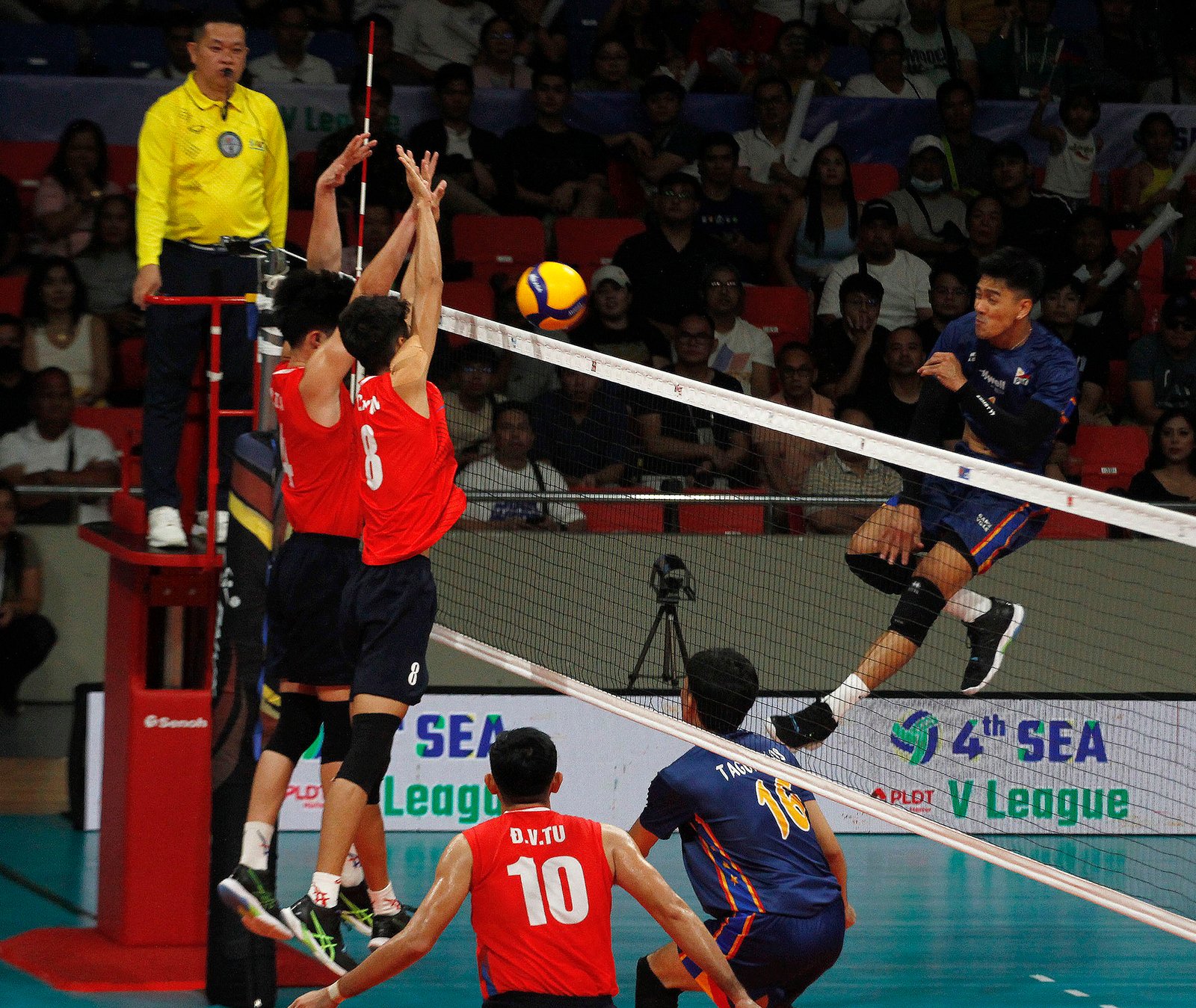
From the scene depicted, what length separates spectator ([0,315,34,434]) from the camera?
10227 millimetres

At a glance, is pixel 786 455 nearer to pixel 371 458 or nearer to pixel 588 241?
pixel 588 241

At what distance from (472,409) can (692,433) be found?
58.8 inches

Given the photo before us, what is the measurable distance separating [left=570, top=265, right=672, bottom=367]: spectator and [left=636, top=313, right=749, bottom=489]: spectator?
10.9 inches

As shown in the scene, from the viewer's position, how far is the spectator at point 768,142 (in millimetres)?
12438

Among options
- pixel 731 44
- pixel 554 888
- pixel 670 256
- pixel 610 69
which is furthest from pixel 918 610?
pixel 731 44

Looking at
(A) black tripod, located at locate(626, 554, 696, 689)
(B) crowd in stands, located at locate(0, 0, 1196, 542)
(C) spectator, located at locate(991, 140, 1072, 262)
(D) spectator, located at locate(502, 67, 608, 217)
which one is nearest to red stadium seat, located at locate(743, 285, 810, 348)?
(B) crowd in stands, located at locate(0, 0, 1196, 542)

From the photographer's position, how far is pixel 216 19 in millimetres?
7059

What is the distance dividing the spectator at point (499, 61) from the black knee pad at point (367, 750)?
25.9ft

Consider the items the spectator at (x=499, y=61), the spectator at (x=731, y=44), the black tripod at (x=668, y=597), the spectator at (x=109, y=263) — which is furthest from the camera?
the spectator at (x=731, y=44)

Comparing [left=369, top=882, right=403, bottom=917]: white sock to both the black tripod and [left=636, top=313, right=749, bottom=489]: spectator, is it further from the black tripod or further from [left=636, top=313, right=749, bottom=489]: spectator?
[left=636, top=313, right=749, bottom=489]: spectator

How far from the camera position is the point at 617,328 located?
36.3ft

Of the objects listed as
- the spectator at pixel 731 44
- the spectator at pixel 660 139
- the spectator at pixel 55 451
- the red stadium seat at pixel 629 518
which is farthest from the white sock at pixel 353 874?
the spectator at pixel 731 44

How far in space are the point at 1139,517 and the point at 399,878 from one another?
481 cm

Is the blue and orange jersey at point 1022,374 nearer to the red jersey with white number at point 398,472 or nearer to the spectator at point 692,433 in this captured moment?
the red jersey with white number at point 398,472
